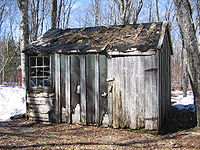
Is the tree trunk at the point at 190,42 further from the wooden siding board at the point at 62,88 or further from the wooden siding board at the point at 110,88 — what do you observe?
the wooden siding board at the point at 62,88

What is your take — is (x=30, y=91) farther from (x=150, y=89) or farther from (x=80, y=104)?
(x=150, y=89)

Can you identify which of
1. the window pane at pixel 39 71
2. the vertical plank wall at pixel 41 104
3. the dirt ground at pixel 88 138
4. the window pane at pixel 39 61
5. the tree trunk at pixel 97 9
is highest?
the tree trunk at pixel 97 9

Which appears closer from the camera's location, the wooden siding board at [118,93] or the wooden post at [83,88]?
the wooden siding board at [118,93]

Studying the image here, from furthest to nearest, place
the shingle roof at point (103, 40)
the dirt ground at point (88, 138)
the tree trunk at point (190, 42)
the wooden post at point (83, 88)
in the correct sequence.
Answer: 1. the wooden post at point (83, 88)
2. the shingle roof at point (103, 40)
3. the tree trunk at point (190, 42)
4. the dirt ground at point (88, 138)

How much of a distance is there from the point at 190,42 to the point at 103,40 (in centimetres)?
292

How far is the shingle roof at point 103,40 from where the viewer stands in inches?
277

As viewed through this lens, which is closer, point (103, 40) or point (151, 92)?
point (151, 92)

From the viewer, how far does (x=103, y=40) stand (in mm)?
7855

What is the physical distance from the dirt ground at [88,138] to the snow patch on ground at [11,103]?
1.78 metres

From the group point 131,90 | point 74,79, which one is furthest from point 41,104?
point 131,90

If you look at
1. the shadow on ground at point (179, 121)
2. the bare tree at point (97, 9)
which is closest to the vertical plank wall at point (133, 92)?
the shadow on ground at point (179, 121)

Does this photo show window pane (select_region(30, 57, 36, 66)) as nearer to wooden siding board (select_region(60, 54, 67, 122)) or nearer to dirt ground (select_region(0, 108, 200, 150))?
wooden siding board (select_region(60, 54, 67, 122))

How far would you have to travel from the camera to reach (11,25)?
111ft

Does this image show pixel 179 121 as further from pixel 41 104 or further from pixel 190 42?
pixel 41 104
